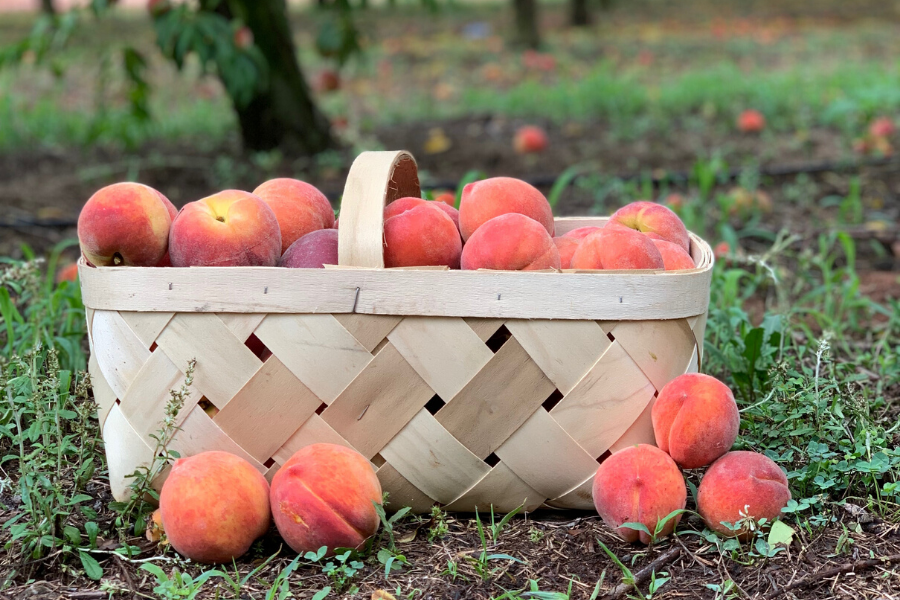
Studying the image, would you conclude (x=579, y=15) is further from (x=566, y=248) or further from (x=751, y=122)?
(x=566, y=248)

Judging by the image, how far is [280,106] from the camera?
185 inches

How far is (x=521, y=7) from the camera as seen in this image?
10.5 metres

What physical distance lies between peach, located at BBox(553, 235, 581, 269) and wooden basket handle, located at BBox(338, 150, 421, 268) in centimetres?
36

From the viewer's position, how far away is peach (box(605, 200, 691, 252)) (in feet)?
5.66

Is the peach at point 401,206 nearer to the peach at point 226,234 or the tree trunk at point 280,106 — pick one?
the peach at point 226,234

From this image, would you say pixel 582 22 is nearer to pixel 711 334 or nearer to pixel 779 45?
pixel 779 45

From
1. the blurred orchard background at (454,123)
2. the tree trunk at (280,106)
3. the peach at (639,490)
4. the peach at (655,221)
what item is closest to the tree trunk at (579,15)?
the blurred orchard background at (454,123)

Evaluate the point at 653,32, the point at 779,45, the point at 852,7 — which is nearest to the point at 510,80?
the point at 779,45

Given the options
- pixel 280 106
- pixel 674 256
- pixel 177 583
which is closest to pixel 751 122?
pixel 280 106

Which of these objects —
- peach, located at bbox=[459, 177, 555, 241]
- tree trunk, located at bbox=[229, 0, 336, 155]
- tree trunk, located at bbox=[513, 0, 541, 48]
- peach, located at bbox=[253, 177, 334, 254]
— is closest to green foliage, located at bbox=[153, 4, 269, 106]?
tree trunk, located at bbox=[229, 0, 336, 155]

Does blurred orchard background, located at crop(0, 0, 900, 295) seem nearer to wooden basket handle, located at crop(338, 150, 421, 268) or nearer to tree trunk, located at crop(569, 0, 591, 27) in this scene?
wooden basket handle, located at crop(338, 150, 421, 268)

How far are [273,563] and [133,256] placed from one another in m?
0.61

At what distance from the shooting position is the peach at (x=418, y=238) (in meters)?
1.55

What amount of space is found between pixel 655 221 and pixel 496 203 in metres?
0.34
